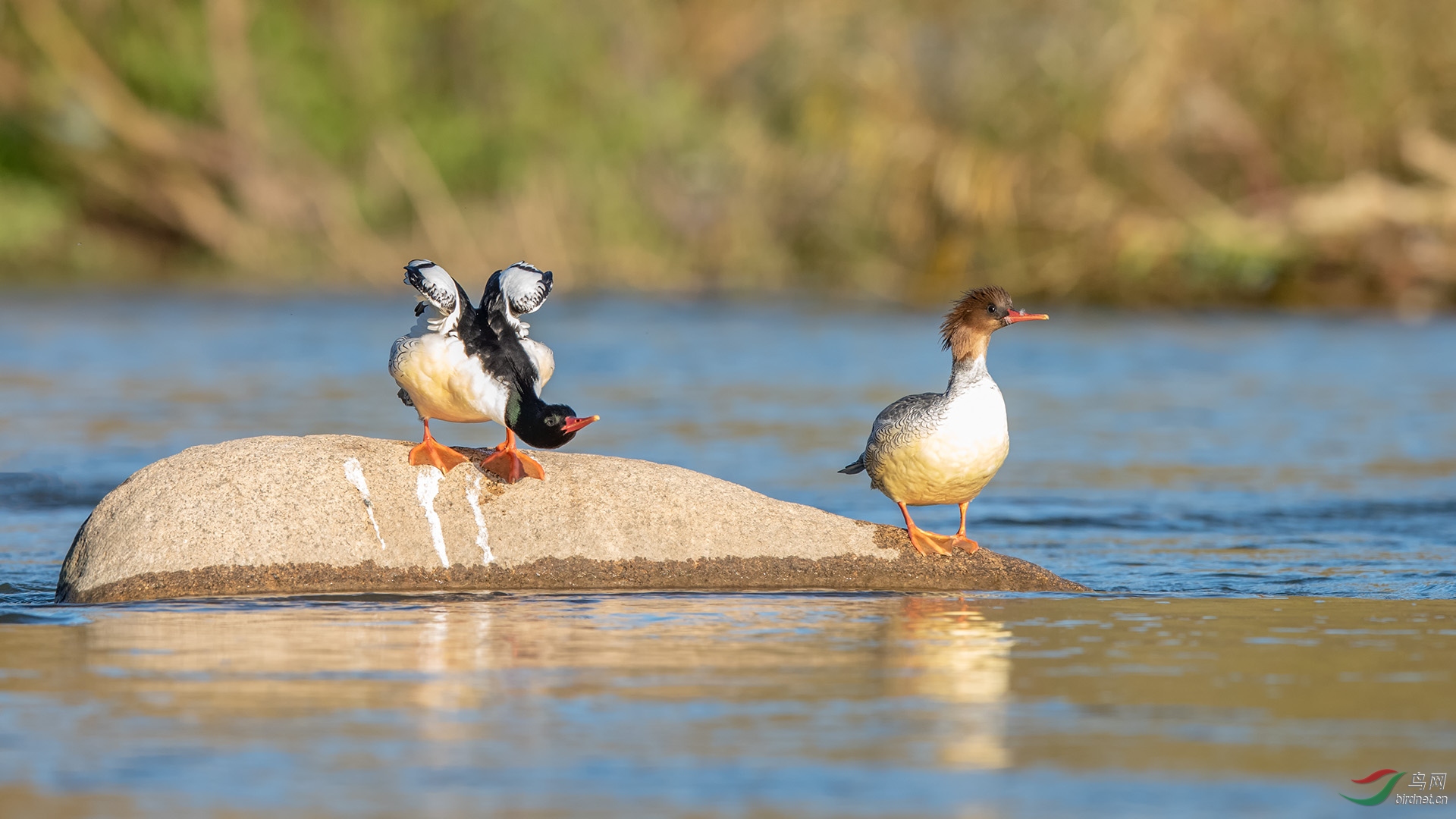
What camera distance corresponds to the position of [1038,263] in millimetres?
28422

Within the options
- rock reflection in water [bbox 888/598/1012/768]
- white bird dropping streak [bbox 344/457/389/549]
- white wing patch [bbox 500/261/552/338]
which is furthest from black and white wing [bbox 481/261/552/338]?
rock reflection in water [bbox 888/598/1012/768]

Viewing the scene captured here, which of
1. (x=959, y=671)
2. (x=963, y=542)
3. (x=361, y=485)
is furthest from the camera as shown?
(x=963, y=542)

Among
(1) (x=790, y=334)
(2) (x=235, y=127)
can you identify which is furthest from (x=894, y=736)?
(2) (x=235, y=127)

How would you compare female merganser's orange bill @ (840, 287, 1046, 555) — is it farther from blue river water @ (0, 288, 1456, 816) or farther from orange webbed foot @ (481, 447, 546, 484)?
orange webbed foot @ (481, 447, 546, 484)

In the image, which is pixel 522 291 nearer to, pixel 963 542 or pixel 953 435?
pixel 953 435

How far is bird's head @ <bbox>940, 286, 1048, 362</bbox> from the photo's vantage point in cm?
887

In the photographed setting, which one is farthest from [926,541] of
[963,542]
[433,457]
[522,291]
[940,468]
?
[433,457]

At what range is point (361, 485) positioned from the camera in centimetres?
891

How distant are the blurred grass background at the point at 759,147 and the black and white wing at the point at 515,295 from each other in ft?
62.6

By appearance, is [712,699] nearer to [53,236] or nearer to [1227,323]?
[1227,323]

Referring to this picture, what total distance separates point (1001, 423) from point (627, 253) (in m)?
24.0

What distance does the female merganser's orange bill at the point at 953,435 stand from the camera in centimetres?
857

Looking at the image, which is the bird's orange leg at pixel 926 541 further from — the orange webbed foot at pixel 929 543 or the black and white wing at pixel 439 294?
the black and white wing at pixel 439 294

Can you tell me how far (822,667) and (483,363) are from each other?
8.24 feet
